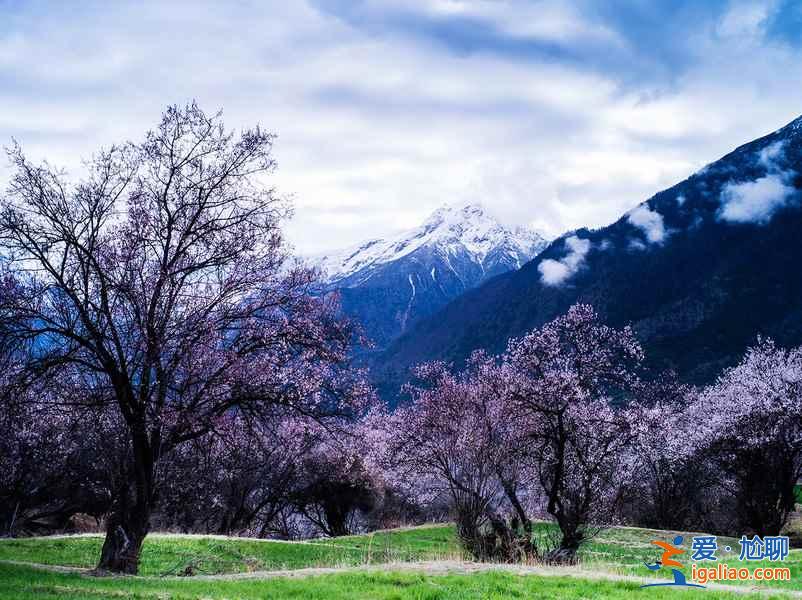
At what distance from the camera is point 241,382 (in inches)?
647

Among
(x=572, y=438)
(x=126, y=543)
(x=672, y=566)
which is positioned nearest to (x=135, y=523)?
(x=126, y=543)

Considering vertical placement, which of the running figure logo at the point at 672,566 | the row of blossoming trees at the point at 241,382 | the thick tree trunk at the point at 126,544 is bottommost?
the running figure logo at the point at 672,566

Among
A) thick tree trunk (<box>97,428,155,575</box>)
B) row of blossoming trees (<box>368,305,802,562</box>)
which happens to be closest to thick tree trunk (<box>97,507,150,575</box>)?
thick tree trunk (<box>97,428,155,575</box>)

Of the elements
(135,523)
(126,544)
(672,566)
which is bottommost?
(672,566)

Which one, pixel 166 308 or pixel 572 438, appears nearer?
pixel 166 308

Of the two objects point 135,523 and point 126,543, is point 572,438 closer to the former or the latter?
point 135,523

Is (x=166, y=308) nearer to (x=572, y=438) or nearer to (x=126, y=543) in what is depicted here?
(x=126, y=543)

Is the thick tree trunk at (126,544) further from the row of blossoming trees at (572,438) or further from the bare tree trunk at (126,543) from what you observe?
the row of blossoming trees at (572,438)

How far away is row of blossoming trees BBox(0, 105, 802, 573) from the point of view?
51.8 ft

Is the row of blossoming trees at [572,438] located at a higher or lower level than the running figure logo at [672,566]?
higher

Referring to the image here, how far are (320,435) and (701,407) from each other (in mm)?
31567

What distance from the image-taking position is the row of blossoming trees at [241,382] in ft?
51.8

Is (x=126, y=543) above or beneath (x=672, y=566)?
above

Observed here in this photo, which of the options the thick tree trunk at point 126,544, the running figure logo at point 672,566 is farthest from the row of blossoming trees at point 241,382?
the running figure logo at point 672,566
